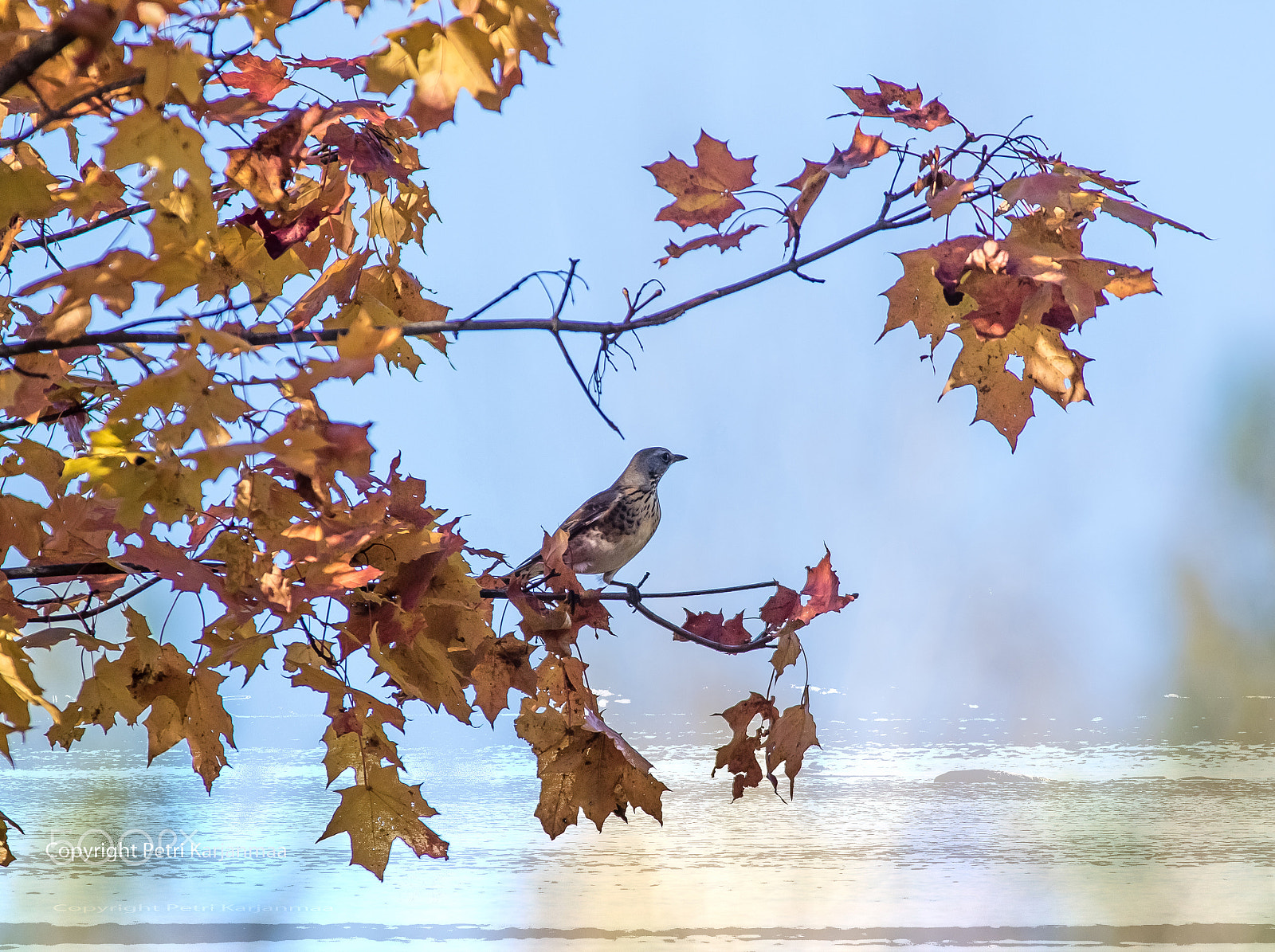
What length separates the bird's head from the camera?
3.02m

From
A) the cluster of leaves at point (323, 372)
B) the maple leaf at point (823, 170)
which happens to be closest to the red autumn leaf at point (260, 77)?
the cluster of leaves at point (323, 372)

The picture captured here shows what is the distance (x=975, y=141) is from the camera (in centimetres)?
141

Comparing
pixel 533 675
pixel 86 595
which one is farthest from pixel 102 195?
pixel 533 675

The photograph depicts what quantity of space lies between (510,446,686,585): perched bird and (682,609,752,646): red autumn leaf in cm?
96

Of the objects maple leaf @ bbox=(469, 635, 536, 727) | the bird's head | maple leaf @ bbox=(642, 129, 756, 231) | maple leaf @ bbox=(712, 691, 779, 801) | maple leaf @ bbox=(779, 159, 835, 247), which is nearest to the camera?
maple leaf @ bbox=(779, 159, 835, 247)

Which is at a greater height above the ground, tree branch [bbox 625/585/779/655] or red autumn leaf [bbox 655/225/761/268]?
red autumn leaf [bbox 655/225/761/268]

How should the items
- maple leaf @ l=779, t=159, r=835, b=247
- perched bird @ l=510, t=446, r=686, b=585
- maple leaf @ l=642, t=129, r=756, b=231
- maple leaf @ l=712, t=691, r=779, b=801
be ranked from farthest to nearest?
perched bird @ l=510, t=446, r=686, b=585 < maple leaf @ l=712, t=691, r=779, b=801 < maple leaf @ l=642, t=129, r=756, b=231 < maple leaf @ l=779, t=159, r=835, b=247

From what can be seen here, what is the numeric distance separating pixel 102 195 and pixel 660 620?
114 cm

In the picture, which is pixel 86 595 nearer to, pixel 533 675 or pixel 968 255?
pixel 533 675

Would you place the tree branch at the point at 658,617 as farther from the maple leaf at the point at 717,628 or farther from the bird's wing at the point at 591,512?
the bird's wing at the point at 591,512

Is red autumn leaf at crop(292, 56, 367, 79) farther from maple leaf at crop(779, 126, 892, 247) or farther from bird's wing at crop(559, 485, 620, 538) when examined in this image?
bird's wing at crop(559, 485, 620, 538)

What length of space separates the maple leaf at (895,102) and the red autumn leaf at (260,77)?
869 mm

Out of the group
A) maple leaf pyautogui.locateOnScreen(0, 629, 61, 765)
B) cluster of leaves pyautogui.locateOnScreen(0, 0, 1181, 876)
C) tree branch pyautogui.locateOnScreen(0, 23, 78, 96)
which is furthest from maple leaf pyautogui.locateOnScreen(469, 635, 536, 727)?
tree branch pyautogui.locateOnScreen(0, 23, 78, 96)

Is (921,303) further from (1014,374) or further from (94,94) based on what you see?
(94,94)
